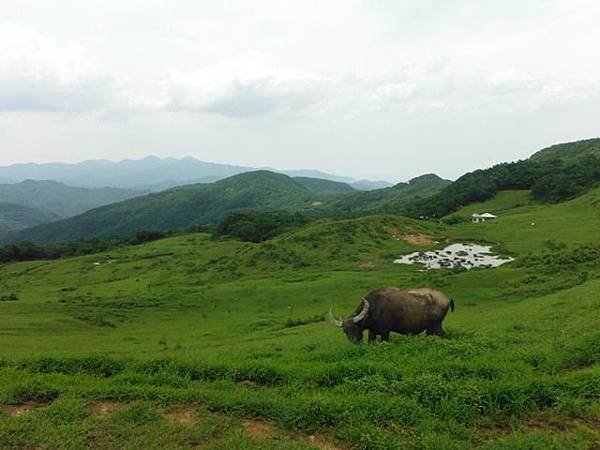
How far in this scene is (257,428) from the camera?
8.19 m

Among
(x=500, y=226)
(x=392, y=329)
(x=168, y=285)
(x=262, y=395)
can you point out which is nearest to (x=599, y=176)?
(x=500, y=226)

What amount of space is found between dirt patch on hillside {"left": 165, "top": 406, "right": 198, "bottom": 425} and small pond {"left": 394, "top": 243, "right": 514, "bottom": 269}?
4648 centimetres

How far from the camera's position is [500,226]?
71.1 meters

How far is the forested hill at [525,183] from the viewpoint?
100750 millimetres

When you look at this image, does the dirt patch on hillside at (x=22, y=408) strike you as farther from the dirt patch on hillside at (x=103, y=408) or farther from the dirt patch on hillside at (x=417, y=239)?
the dirt patch on hillside at (x=417, y=239)

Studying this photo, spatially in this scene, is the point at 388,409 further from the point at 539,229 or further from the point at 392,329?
the point at 539,229

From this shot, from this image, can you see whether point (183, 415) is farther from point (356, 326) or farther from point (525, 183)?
point (525, 183)

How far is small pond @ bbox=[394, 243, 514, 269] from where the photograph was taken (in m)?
53.1

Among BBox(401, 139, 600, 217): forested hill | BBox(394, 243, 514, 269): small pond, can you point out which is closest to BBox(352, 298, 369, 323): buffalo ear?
BBox(394, 243, 514, 269): small pond

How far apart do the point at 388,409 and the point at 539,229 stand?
66132 mm

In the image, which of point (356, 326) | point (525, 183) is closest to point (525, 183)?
point (525, 183)

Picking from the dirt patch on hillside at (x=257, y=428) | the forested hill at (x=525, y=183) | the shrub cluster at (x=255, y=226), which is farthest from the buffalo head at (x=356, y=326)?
the forested hill at (x=525, y=183)

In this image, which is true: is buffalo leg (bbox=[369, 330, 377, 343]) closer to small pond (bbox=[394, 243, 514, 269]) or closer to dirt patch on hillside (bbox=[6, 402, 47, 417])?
dirt patch on hillside (bbox=[6, 402, 47, 417])

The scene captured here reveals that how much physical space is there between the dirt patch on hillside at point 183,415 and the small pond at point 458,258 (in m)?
46.5
